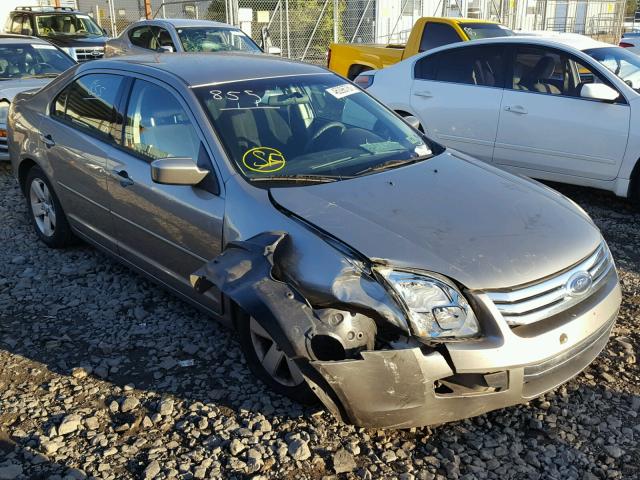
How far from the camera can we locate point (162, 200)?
12.4 feet

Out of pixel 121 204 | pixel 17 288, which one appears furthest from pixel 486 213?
pixel 17 288

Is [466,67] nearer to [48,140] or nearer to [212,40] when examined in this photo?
[48,140]

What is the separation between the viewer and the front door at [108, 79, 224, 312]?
11.6 ft

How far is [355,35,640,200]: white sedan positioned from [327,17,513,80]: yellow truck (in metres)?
3.28

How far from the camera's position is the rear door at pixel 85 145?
14.2 feet

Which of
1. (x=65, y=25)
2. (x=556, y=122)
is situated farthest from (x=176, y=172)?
(x=65, y=25)

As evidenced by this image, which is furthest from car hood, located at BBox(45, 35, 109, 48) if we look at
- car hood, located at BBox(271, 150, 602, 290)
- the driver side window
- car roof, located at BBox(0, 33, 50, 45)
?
car hood, located at BBox(271, 150, 602, 290)

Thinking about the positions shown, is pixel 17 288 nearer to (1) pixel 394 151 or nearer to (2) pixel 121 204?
(2) pixel 121 204

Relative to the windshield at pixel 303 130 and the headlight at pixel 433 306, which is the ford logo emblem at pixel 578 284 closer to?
the headlight at pixel 433 306

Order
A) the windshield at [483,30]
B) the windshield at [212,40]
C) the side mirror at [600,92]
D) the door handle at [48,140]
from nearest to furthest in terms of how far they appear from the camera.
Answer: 1. the door handle at [48,140]
2. the side mirror at [600,92]
3. the windshield at [483,30]
4. the windshield at [212,40]

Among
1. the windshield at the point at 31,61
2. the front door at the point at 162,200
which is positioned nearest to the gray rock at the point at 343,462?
the front door at the point at 162,200

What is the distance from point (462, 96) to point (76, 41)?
11598 millimetres

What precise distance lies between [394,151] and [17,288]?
2.88m

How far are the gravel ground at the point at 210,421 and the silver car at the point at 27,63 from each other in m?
4.98
